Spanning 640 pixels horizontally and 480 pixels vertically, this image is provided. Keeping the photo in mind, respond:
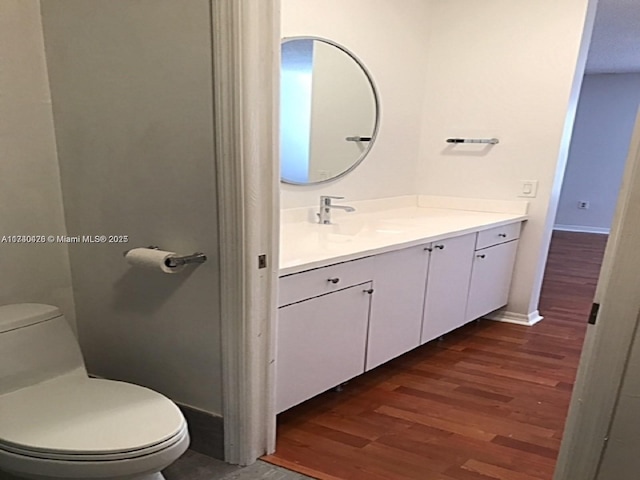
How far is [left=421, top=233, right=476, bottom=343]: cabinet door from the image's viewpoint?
104 inches

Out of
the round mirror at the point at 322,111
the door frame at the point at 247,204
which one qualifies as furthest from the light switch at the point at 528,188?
the door frame at the point at 247,204

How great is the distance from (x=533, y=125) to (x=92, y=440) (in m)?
3.06

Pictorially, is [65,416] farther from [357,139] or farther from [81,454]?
[357,139]

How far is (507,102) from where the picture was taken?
326 cm

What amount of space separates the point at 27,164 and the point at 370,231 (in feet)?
5.19

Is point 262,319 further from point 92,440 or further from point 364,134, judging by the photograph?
point 364,134

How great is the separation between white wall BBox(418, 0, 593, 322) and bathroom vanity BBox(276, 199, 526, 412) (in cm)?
21

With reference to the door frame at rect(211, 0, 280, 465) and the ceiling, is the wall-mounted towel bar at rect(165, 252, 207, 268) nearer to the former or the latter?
the door frame at rect(211, 0, 280, 465)

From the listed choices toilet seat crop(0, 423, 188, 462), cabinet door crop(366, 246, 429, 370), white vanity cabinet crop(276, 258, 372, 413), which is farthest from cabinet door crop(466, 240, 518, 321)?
toilet seat crop(0, 423, 188, 462)

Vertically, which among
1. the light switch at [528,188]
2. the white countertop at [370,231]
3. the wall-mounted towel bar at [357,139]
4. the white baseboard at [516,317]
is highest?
the wall-mounted towel bar at [357,139]

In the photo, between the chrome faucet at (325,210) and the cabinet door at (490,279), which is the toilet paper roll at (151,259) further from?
the cabinet door at (490,279)

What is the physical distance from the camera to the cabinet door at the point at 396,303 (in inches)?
89.3

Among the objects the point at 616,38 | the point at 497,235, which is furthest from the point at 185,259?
the point at 616,38

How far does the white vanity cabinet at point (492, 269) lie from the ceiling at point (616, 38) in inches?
79.4
